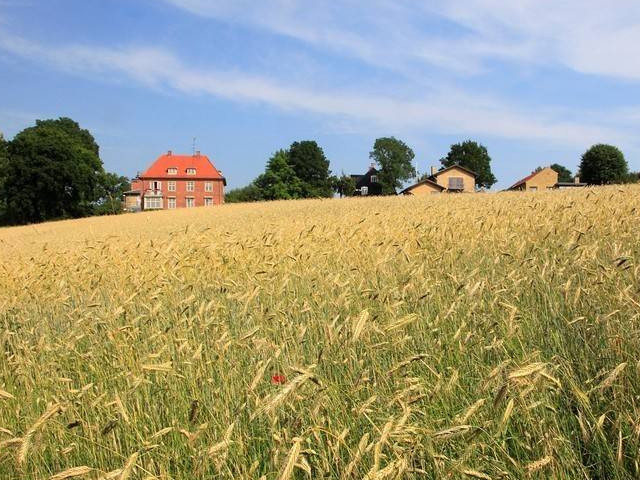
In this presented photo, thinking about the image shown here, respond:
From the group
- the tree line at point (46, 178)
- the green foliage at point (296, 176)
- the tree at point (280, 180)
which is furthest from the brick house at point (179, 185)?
the tree line at point (46, 178)

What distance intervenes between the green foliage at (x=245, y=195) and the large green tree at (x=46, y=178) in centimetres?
2831

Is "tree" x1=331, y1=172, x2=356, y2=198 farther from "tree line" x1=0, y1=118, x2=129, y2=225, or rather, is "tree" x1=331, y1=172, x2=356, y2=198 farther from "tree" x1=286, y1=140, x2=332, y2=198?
"tree line" x1=0, y1=118, x2=129, y2=225

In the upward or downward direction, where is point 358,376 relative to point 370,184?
downward

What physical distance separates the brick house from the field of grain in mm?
77710

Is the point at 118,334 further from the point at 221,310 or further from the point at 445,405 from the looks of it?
the point at 445,405

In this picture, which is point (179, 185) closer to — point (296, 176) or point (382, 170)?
point (296, 176)

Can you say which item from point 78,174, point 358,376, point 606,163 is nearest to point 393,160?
point 606,163

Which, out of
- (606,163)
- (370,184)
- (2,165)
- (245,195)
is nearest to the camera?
(2,165)

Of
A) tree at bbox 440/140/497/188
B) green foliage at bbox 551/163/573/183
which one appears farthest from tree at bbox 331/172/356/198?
green foliage at bbox 551/163/573/183

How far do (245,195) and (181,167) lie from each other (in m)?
11.2

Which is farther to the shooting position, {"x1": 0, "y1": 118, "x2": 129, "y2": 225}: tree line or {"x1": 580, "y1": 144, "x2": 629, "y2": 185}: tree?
{"x1": 580, "y1": 144, "x2": 629, "y2": 185}: tree

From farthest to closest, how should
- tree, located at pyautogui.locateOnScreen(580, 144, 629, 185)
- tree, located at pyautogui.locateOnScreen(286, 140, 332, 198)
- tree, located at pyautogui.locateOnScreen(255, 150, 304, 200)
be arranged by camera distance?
tree, located at pyautogui.locateOnScreen(286, 140, 332, 198) < tree, located at pyautogui.locateOnScreen(255, 150, 304, 200) < tree, located at pyautogui.locateOnScreen(580, 144, 629, 185)

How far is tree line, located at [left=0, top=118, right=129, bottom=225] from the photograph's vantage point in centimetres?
5003

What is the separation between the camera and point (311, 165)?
75.6 m
